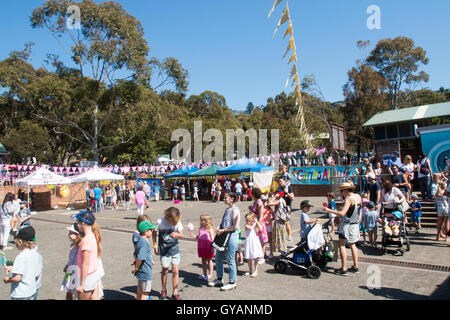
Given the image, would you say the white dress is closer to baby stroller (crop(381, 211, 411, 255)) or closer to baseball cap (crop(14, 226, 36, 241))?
baby stroller (crop(381, 211, 411, 255))

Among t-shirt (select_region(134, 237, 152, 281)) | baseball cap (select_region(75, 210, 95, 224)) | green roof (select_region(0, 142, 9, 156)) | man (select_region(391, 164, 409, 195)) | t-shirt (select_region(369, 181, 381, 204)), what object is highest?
green roof (select_region(0, 142, 9, 156))

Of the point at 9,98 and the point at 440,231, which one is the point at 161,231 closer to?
the point at 440,231

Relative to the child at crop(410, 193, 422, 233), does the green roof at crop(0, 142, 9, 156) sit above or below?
above

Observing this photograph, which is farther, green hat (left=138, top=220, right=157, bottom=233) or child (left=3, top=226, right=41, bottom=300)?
green hat (left=138, top=220, right=157, bottom=233)

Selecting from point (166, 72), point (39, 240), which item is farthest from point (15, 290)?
point (166, 72)

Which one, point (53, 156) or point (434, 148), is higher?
point (53, 156)

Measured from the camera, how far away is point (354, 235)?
235 inches

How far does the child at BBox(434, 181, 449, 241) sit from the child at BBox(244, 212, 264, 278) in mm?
4953

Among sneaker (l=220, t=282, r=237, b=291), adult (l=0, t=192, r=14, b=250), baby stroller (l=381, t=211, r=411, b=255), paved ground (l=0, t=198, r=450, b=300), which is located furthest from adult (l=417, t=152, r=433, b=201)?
adult (l=0, t=192, r=14, b=250)

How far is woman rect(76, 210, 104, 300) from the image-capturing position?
145 inches

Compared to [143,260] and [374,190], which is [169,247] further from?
[374,190]

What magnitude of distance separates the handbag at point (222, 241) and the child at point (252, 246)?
0.65m

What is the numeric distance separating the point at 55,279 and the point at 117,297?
6.33 ft

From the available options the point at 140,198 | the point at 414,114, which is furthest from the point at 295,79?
the point at 414,114
